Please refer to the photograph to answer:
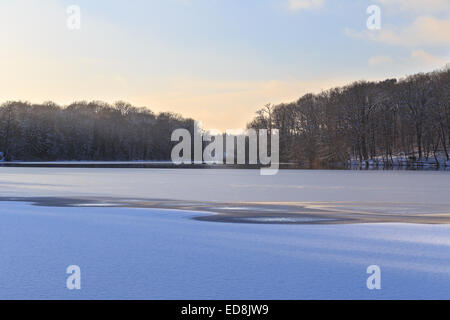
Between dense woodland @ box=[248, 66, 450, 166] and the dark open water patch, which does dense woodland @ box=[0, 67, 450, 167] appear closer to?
dense woodland @ box=[248, 66, 450, 166]

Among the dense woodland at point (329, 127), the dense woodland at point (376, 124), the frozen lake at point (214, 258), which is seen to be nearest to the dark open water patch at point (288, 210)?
the frozen lake at point (214, 258)

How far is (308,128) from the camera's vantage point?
308ft

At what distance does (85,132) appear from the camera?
399ft

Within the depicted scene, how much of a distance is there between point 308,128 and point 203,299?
299 ft

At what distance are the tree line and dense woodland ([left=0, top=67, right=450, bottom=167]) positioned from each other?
249mm

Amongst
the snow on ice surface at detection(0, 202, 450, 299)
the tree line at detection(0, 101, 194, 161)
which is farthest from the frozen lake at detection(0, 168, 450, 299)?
the tree line at detection(0, 101, 194, 161)

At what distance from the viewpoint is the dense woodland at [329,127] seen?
78.4m

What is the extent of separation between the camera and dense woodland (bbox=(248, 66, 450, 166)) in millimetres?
76812

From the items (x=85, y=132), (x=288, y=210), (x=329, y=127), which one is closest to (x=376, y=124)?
(x=329, y=127)

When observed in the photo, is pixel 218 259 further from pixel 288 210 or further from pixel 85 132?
pixel 85 132

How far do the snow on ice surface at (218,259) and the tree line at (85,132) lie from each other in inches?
3953

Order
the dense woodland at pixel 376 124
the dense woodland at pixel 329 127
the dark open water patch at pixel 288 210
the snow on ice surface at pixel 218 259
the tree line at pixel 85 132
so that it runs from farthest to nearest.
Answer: the tree line at pixel 85 132 < the dense woodland at pixel 329 127 < the dense woodland at pixel 376 124 < the dark open water patch at pixel 288 210 < the snow on ice surface at pixel 218 259

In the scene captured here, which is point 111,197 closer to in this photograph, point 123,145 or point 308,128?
point 308,128

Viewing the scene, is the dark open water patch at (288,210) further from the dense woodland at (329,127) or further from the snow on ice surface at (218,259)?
the dense woodland at (329,127)
